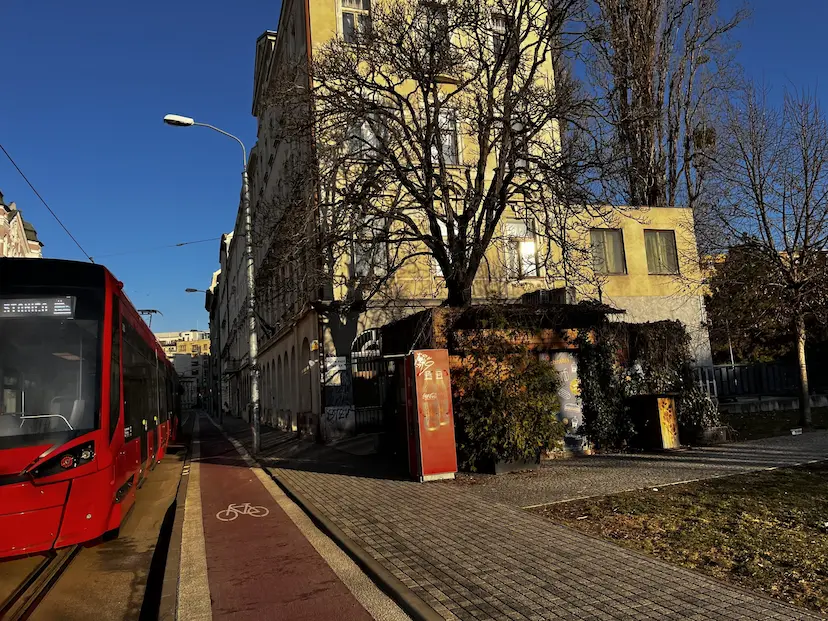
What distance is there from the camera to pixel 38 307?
655cm

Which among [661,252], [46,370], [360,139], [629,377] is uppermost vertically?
[360,139]

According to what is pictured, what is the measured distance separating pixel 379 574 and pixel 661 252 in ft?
72.2

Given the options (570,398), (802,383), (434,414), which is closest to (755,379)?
(802,383)

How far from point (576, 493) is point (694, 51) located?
88.6ft

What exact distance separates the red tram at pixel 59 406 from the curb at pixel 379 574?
2484 millimetres

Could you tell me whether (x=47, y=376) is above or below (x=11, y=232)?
below

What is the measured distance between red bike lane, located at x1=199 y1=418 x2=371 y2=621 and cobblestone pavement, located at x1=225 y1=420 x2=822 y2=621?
605mm

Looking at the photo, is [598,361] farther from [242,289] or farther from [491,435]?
[242,289]

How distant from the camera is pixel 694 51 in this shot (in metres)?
27.6

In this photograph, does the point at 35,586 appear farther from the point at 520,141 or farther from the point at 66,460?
the point at 520,141

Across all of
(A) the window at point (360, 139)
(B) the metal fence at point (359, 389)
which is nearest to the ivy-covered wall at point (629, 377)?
(A) the window at point (360, 139)

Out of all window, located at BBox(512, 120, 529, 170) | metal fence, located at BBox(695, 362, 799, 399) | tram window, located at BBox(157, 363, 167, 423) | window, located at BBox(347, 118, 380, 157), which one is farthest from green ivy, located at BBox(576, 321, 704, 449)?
metal fence, located at BBox(695, 362, 799, 399)

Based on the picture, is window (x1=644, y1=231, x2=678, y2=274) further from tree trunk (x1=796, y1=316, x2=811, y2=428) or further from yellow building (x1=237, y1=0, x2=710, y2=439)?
tree trunk (x1=796, y1=316, x2=811, y2=428)

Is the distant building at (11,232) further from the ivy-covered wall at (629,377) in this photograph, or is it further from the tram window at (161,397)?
the ivy-covered wall at (629,377)
